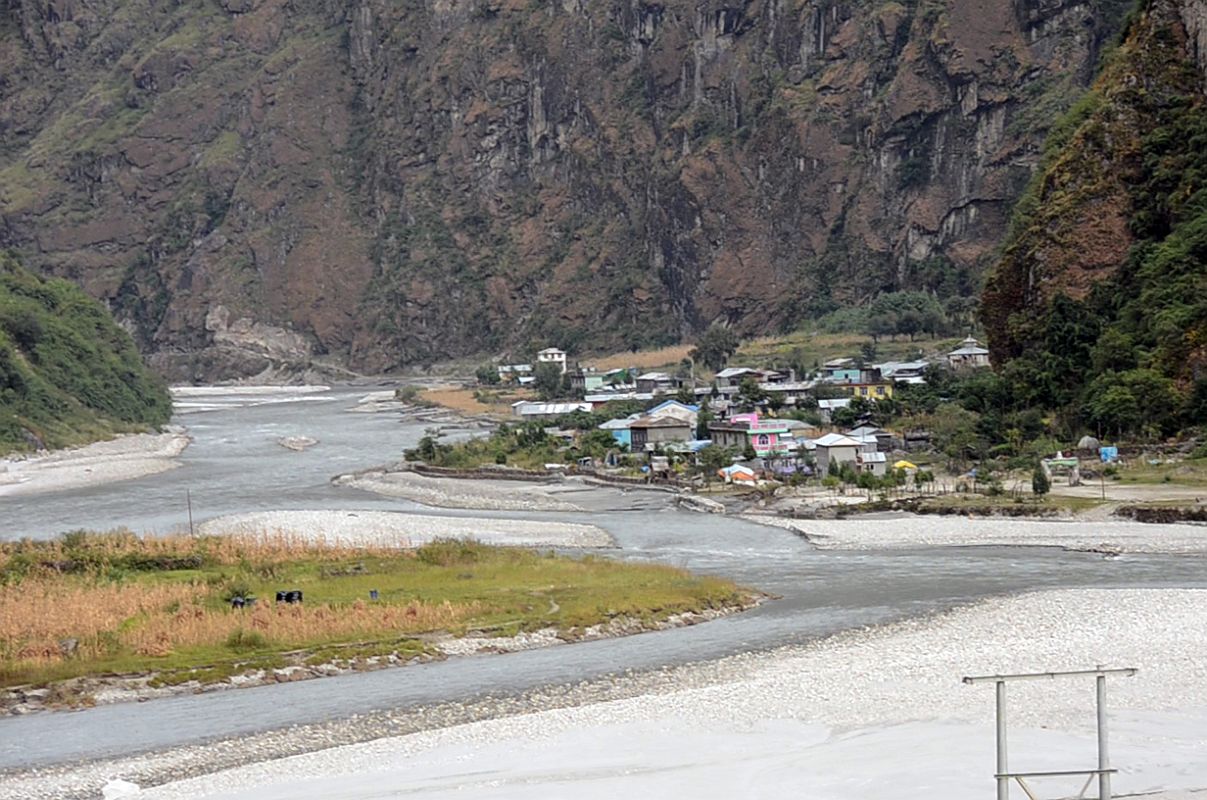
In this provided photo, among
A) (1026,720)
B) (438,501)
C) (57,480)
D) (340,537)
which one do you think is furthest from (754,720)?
(57,480)

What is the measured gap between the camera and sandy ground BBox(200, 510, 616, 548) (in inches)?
2195

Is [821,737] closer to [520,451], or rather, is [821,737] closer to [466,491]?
[466,491]

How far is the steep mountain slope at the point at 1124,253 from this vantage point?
69062 mm

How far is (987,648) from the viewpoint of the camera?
33312mm

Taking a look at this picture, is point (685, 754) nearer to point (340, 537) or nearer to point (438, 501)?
point (340, 537)

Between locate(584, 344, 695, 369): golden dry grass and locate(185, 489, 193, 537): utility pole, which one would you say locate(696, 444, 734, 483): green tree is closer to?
locate(185, 489, 193, 537): utility pole

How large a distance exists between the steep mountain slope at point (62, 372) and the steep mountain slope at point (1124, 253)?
65208mm

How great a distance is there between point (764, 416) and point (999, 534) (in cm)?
4103

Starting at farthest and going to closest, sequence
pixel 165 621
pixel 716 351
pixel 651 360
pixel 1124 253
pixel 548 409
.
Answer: pixel 651 360, pixel 716 351, pixel 548 409, pixel 1124 253, pixel 165 621

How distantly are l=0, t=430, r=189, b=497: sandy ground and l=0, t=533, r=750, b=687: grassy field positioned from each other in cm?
3815

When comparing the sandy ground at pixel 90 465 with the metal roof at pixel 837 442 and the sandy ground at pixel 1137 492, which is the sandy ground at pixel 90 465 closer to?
the metal roof at pixel 837 442

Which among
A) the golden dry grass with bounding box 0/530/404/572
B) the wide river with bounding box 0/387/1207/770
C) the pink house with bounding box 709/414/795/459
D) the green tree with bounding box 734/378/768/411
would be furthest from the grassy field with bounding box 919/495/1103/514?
the green tree with bounding box 734/378/768/411

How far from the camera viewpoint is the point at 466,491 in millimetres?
77562

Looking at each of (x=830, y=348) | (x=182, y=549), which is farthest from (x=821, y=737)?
(x=830, y=348)
